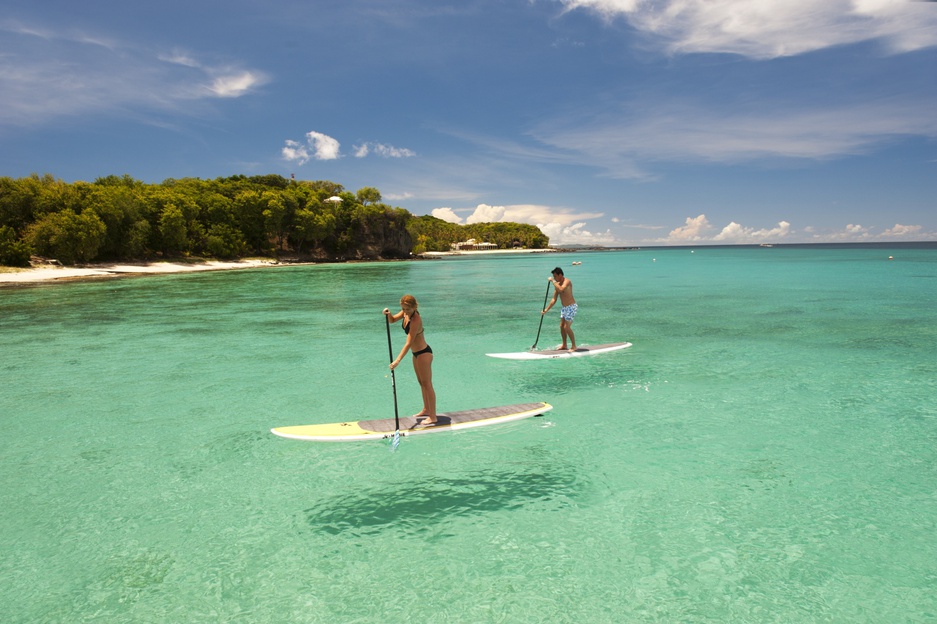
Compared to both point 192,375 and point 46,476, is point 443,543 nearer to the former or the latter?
point 46,476

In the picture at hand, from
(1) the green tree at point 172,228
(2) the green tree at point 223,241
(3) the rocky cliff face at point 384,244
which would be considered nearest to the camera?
(1) the green tree at point 172,228

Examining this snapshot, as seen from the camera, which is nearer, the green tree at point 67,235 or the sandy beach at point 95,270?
the sandy beach at point 95,270

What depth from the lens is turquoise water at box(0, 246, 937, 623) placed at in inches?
223

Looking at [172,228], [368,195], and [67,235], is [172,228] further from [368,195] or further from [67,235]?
[368,195]

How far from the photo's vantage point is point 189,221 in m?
88.9

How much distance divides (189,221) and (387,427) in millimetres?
94180

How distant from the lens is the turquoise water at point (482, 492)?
5672 millimetres

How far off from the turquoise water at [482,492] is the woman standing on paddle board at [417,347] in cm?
90

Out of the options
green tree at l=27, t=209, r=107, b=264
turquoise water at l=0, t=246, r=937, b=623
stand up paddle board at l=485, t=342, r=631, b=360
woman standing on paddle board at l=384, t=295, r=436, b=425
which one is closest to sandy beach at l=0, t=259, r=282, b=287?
green tree at l=27, t=209, r=107, b=264

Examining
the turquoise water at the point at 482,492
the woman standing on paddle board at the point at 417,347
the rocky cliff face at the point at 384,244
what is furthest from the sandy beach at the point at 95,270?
the woman standing on paddle board at the point at 417,347

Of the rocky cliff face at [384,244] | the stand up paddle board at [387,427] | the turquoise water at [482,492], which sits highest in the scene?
the rocky cliff face at [384,244]

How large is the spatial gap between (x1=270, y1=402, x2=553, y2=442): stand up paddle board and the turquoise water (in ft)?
1.07

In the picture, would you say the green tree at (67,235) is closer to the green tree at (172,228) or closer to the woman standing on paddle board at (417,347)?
the green tree at (172,228)

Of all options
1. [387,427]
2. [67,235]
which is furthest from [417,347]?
[67,235]
